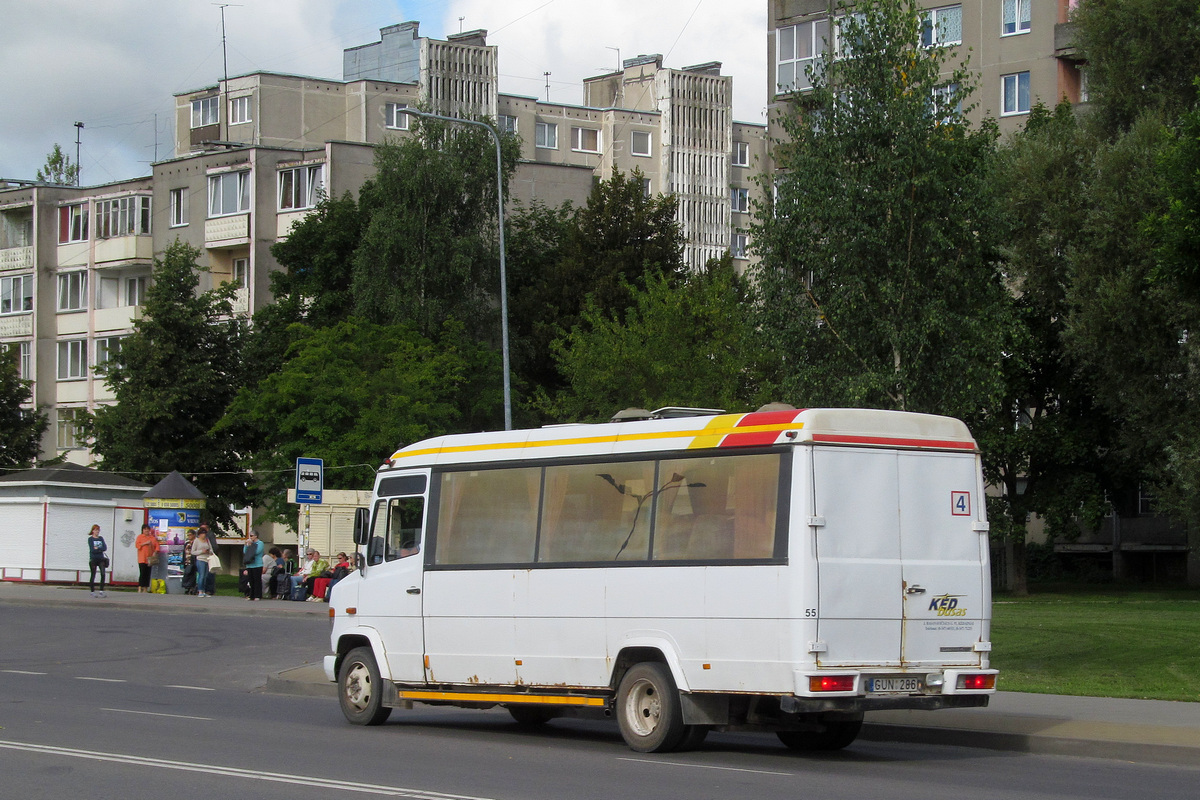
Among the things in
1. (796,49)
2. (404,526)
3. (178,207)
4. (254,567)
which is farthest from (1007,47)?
(404,526)

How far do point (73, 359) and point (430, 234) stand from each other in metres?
31.4

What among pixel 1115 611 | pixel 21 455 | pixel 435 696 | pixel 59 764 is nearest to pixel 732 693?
pixel 435 696

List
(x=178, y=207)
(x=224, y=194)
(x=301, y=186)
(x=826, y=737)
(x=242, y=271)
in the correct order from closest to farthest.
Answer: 1. (x=826, y=737)
2. (x=301, y=186)
3. (x=224, y=194)
4. (x=242, y=271)
5. (x=178, y=207)

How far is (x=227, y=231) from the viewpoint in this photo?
70.0m

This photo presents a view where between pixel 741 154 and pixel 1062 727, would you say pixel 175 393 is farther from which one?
pixel 741 154

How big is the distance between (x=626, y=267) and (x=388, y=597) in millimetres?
45892

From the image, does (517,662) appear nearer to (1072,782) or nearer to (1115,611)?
(1072,782)

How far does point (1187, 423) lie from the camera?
35.9 metres

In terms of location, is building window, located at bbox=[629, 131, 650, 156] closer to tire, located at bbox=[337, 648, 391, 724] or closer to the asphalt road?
the asphalt road

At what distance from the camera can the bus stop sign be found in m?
31.9

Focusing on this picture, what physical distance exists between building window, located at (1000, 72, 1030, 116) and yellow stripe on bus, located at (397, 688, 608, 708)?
4274 centimetres

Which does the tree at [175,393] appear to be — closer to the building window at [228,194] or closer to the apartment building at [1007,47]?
the building window at [228,194]

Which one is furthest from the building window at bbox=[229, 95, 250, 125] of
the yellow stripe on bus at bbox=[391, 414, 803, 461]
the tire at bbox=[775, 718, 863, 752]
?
the tire at bbox=[775, 718, 863, 752]

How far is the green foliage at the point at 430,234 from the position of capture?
5409cm
